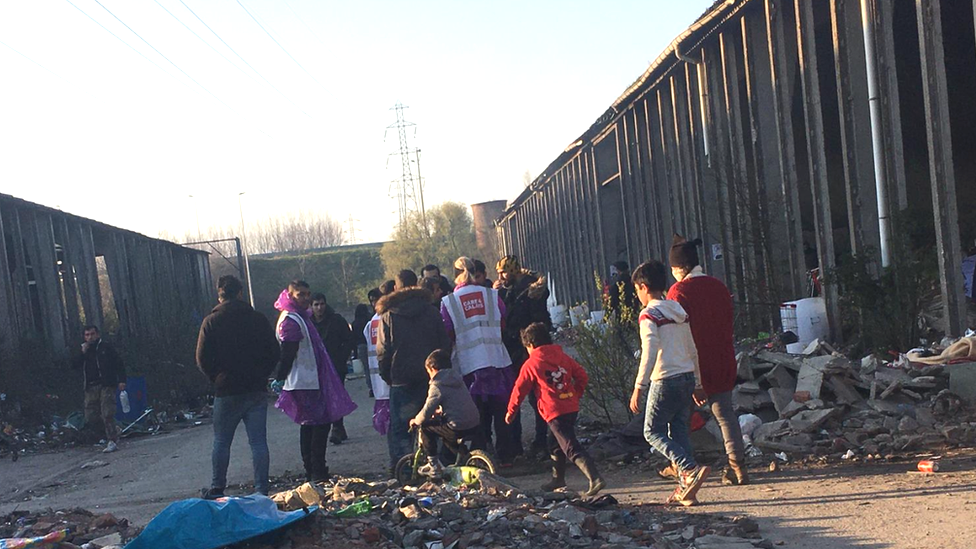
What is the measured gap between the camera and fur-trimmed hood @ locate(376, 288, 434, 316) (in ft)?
28.6

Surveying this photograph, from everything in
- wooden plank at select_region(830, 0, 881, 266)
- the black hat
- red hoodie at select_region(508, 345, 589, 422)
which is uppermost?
wooden plank at select_region(830, 0, 881, 266)

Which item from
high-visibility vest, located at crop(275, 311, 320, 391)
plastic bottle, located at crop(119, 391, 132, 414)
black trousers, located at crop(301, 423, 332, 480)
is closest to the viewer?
high-visibility vest, located at crop(275, 311, 320, 391)

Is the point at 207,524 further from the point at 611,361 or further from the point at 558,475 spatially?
the point at 611,361

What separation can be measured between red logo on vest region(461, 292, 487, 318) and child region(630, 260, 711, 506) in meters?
2.38

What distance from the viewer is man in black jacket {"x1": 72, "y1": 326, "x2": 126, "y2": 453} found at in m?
15.1

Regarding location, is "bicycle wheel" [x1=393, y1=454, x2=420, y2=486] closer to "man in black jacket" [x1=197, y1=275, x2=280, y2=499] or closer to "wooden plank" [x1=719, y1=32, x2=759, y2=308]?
"man in black jacket" [x1=197, y1=275, x2=280, y2=499]

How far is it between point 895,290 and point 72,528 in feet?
28.0

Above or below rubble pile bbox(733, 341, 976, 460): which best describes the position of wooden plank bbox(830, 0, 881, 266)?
above

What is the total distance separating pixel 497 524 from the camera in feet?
19.7

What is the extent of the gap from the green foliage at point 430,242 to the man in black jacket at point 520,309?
5669 centimetres

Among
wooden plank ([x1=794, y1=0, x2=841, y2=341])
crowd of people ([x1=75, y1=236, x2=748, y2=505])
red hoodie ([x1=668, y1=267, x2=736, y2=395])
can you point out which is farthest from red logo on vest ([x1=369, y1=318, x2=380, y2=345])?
wooden plank ([x1=794, y1=0, x2=841, y2=341])

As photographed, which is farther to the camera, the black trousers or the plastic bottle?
the plastic bottle

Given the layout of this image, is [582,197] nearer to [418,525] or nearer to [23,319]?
[23,319]

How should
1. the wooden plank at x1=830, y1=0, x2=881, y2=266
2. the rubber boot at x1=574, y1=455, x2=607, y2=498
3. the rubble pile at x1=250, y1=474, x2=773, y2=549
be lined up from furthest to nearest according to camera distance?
the wooden plank at x1=830, y1=0, x2=881, y2=266, the rubber boot at x1=574, y1=455, x2=607, y2=498, the rubble pile at x1=250, y1=474, x2=773, y2=549
